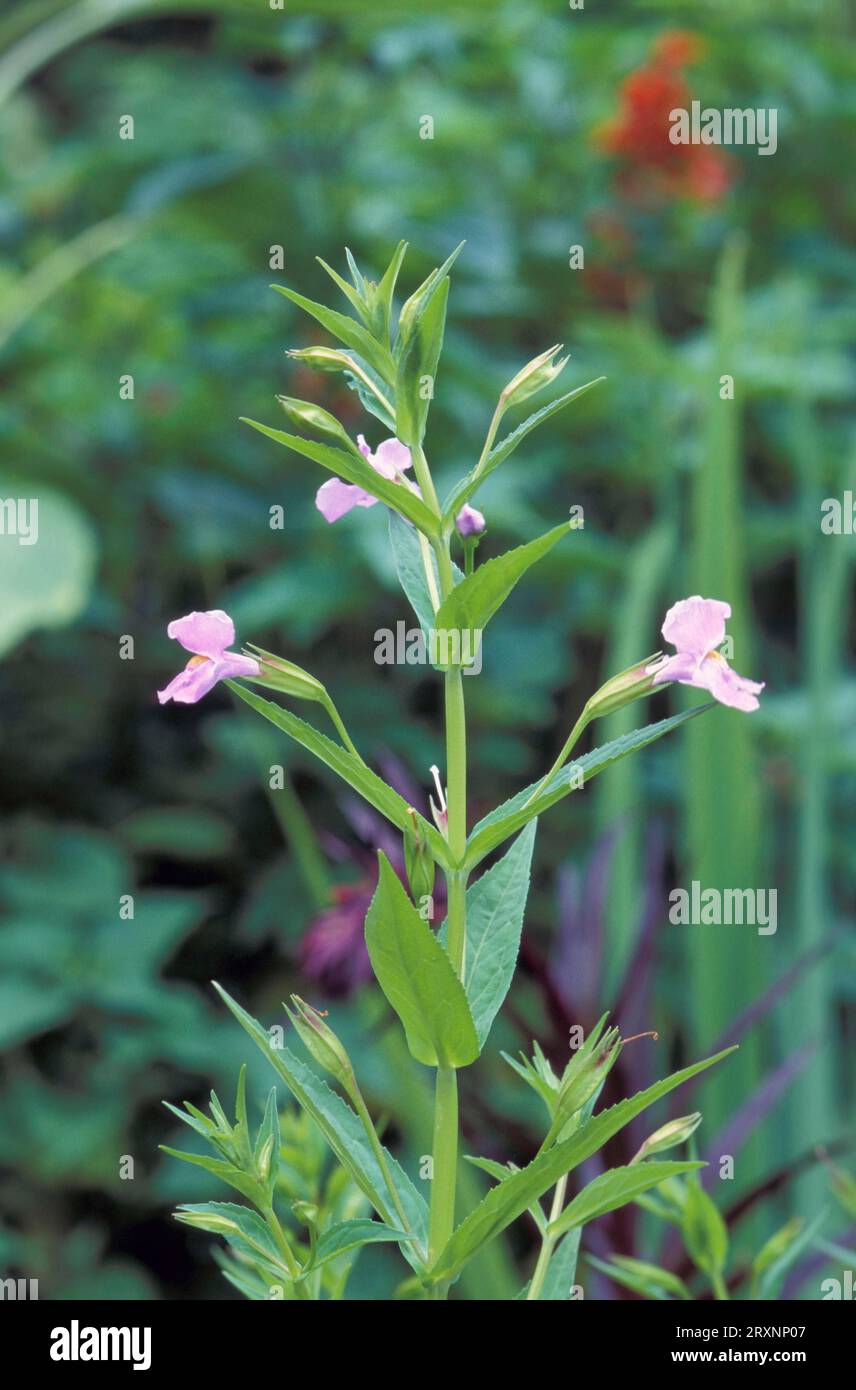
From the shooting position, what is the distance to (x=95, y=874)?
3.03 feet

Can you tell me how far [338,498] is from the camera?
0.93 feet

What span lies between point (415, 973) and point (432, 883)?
21mm

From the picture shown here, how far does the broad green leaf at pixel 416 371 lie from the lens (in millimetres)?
250

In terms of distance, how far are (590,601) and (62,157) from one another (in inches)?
21.4

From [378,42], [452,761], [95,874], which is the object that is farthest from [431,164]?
[452,761]

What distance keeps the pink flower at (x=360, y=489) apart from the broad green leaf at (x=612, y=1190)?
133mm

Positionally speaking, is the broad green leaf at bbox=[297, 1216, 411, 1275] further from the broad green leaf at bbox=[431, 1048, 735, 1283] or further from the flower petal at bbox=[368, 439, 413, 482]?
the flower petal at bbox=[368, 439, 413, 482]

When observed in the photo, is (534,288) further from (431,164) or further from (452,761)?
(452,761)

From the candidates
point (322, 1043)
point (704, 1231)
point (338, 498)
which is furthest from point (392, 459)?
point (704, 1231)
